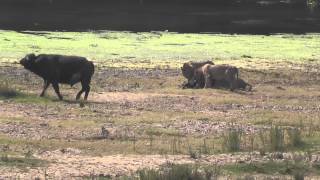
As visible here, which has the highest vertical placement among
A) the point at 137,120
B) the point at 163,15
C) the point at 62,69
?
the point at 163,15

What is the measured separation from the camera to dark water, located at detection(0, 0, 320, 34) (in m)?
35.9

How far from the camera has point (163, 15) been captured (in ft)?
144

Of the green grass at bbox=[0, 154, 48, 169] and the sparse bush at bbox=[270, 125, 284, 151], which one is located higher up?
the green grass at bbox=[0, 154, 48, 169]

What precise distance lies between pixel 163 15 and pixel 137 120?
32.4 m

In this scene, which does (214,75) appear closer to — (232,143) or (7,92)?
(7,92)

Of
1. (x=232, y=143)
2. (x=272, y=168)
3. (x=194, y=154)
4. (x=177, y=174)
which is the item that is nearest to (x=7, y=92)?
(x=232, y=143)

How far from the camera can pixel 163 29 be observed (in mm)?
34750

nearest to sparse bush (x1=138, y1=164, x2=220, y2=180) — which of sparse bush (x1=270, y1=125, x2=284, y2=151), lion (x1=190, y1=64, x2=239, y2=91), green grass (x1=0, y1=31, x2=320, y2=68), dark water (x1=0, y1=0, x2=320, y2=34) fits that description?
sparse bush (x1=270, y1=125, x2=284, y2=151)

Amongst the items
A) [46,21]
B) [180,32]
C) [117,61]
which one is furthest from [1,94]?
[46,21]

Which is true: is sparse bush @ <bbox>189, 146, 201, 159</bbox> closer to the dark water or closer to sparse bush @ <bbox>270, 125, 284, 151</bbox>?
sparse bush @ <bbox>270, 125, 284, 151</bbox>

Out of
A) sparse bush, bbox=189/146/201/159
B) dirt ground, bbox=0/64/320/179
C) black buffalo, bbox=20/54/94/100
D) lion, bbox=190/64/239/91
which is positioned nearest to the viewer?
dirt ground, bbox=0/64/320/179

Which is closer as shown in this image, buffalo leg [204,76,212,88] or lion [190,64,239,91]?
lion [190,64,239,91]

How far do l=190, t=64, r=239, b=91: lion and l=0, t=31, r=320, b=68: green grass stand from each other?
318 cm

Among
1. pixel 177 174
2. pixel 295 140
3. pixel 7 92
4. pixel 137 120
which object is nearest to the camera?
pixel 177 174
